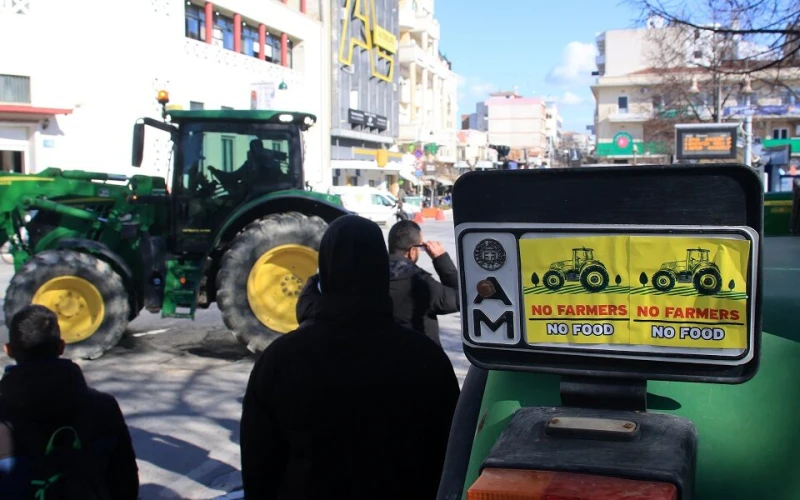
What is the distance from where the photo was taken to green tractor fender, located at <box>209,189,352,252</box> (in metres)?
8.49

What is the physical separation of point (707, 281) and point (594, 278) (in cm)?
21

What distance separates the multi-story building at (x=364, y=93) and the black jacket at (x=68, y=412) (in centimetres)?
3908

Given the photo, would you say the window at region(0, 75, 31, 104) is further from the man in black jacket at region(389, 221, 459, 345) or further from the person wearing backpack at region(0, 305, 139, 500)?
the person wearing backpack at region(0, 305, 139, 500)

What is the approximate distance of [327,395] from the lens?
219 centimetres

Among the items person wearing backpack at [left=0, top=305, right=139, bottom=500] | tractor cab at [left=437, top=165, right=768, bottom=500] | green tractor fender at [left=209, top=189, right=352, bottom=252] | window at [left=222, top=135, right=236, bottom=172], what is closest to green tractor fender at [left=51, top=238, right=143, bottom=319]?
green tractor fender at [left=209, top=189, right=352, bottom=252]

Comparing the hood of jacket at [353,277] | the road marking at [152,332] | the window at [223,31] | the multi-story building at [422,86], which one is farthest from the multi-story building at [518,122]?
the hood of jacket at [353,277]

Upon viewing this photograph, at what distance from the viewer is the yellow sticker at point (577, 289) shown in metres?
1.63

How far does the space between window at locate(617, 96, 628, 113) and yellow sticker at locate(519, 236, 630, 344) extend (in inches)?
3083

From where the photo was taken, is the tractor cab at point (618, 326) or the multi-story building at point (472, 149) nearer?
the tractor cab at point (618, 326)

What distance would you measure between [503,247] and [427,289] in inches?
122

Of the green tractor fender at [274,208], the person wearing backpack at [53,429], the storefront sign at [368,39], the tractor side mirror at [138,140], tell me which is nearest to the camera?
the person wearing backpack at [53,429]

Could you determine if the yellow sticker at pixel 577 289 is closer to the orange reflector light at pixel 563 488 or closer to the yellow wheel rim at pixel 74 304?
the orange reflector light at pixel 563 488

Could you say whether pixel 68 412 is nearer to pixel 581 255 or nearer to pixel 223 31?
pixel 581 255

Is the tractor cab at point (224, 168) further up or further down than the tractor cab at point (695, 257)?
further up
